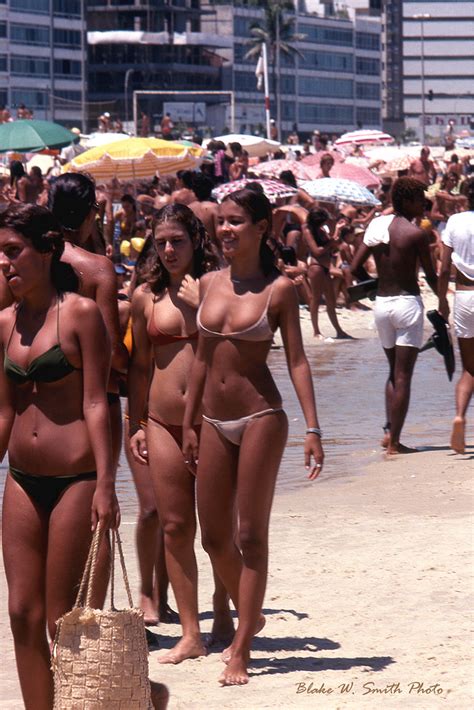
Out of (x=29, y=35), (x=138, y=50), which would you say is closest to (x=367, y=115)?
(x=138, y=50)

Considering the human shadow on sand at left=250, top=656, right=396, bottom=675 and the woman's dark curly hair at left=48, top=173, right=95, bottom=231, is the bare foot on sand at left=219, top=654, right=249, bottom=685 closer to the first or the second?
the human shadow on sand at left=250, top=656, right=396, bottom=675

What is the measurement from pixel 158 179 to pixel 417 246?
14.7 metres

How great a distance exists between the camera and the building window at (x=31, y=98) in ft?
379

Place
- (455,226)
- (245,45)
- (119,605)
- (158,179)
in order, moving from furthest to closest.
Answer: (245,45) < (158,179) < (455,226) < (119,605)

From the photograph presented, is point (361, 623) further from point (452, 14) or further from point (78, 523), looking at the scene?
point (452, 14)

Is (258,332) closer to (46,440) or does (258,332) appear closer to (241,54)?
(46,440)

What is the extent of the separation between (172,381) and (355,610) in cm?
127

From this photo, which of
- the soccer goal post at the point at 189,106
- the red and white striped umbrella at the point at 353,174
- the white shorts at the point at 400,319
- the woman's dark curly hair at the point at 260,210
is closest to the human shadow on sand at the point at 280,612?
the woman's dark curly hair at the point at 260,210

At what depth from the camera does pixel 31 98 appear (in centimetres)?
11750

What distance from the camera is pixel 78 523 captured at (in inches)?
176

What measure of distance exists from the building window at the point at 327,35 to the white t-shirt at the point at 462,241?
147m

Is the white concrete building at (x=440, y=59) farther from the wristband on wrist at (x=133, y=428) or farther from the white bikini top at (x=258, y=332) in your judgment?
the white bikini top at (x=258, y=332)

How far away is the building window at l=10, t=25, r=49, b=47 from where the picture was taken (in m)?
116

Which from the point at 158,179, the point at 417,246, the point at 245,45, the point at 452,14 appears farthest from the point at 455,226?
the point at 452,14
